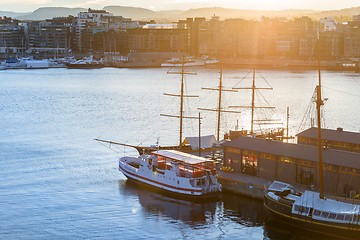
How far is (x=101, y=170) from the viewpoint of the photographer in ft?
65.5

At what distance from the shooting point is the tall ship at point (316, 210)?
12898 mm

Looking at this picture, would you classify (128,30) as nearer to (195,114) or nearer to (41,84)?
(41,84)

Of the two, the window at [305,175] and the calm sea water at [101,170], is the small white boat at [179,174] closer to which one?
the calm sea water at [101,170]

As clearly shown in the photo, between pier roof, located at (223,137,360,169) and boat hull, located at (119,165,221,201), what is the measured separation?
1626 mm

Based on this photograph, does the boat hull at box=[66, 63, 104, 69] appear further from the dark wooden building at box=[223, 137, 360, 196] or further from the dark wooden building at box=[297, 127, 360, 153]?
the dark wooden building at box=[223, 137, 360, 196]

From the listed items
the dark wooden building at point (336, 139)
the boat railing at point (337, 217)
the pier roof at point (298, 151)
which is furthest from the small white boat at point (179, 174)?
the boat railing at point (337, 217)

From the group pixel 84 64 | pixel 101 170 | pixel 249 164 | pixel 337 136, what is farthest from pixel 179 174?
pixel 84 64

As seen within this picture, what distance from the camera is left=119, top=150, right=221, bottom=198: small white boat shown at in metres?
16.3

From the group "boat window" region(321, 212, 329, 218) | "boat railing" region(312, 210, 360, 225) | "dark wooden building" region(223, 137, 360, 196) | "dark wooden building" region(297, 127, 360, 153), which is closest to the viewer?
"boat railing" region(312, 210, 360, 225)

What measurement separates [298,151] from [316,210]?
2.80 meters

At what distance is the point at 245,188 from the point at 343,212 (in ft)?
11.6

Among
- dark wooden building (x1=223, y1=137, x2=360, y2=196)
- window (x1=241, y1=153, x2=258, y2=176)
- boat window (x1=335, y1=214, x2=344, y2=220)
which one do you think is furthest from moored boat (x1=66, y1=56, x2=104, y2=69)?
boat window (x1=335, y1=214, x2=344, y2=220)

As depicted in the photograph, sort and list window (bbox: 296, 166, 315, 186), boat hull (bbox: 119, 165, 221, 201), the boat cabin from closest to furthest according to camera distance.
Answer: window (bbox: 296, 166, 315, 186), boat hull (bbox: 119, 165, 221, 201), the boat cabin

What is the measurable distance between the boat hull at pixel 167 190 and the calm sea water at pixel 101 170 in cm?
22
